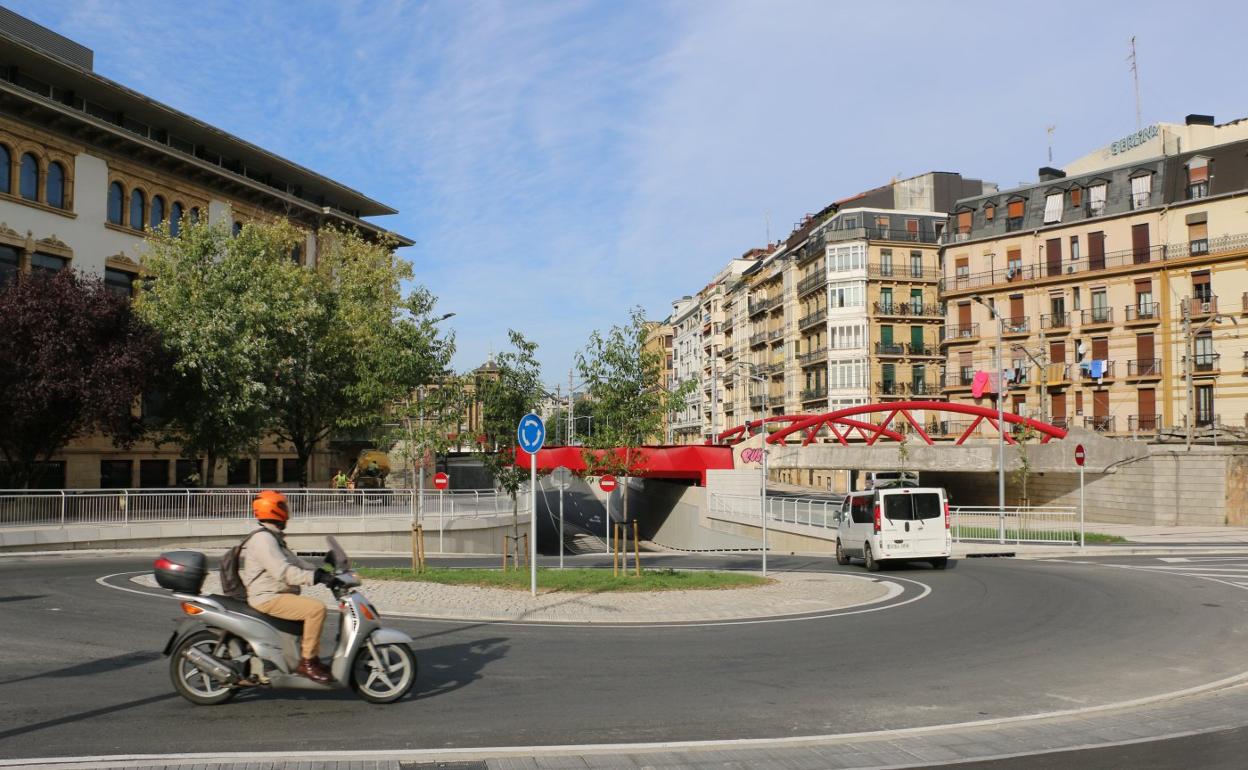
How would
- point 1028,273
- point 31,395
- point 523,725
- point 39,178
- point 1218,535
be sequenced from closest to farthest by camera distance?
point 523,725 < point 31,395 < point 1218,535 < point 39,178 < point 1028,273

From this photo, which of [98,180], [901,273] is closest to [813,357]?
[901,273]

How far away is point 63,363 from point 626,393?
20921 mm

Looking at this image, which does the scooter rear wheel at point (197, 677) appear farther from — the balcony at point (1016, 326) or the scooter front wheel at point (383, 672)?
the balcony at point (1016, 326)

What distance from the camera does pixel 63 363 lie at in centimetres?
3122

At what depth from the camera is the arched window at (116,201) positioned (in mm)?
44438

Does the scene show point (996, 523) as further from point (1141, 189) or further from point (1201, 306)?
point (1141, 189)

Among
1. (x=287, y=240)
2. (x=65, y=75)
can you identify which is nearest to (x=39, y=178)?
(x=65, y=75)

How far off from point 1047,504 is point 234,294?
3495cm

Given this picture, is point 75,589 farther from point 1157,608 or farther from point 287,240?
point 287,240

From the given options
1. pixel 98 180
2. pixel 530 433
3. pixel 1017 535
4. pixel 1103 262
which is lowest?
pixel 1017 535

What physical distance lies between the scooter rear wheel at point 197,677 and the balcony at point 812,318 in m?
72.1

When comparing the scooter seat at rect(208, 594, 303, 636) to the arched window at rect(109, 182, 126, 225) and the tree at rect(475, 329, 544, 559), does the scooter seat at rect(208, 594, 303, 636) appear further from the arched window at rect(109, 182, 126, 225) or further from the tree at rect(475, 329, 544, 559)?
the arched window at rect(109, 182, 126, 225)

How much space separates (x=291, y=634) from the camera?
794 cm

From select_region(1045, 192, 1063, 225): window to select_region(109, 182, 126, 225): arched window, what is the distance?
166ft
